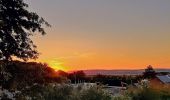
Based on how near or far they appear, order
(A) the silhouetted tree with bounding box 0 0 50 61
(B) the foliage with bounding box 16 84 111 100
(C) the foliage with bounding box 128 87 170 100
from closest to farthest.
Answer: (A) the silhouetted tree with bounding box 0 0 50 61, (B) the foliage with bounding box 16 84 111 100, (C) the foliage with bounding box 128 87 170 100

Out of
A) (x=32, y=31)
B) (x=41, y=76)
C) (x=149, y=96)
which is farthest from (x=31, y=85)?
(x=149, y=96)

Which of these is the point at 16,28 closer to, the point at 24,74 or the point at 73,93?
the point at 24,74

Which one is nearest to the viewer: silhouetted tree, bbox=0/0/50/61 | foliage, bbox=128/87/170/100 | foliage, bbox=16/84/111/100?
silhouetted tree, bbox=0/0/50/61

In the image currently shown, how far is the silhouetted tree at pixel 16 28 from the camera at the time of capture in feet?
38.7

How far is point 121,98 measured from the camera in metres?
21.6

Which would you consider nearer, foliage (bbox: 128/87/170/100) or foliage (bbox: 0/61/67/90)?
foliage (bbox: 0/61/67/90)

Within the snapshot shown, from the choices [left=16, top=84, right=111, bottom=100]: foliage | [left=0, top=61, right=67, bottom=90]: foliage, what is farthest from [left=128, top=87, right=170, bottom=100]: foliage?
[left=0, top=61, right=67, bottom=90]: foliage

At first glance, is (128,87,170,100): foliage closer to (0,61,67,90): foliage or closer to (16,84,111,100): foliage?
(16,84,111,100): foliage

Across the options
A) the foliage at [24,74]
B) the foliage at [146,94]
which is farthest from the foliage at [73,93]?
the foliage at [24,74]

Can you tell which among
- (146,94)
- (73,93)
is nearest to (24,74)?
(73,93)

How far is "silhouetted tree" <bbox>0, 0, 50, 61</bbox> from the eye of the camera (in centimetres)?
1179

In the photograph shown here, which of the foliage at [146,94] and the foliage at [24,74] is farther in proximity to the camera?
the foliage at [146,94]

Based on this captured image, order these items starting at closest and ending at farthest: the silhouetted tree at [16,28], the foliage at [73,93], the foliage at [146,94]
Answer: the silhouetted tree at [16,28]
the foliage at [73,93]
the foliage at [146,94]

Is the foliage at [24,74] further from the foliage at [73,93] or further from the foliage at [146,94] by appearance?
the foliage at [146,94]
